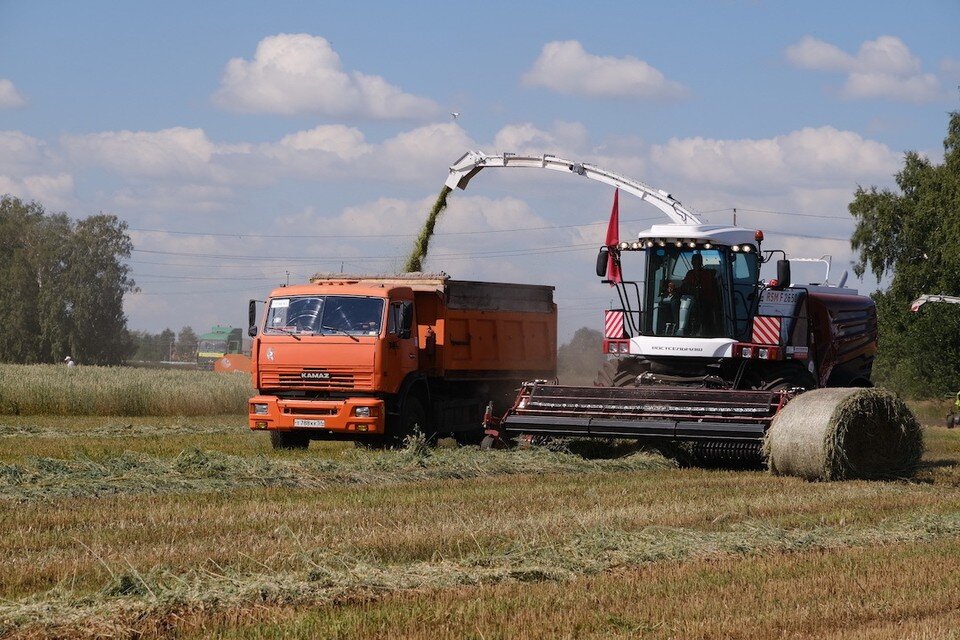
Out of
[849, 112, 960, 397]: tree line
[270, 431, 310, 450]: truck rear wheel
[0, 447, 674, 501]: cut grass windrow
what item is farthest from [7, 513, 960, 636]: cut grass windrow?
[849, 112, 960, 397]: tree line

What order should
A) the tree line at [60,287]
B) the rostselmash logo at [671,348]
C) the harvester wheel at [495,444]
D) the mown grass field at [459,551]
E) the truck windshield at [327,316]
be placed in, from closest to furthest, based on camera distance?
1. the mown grass field at [459,551]
2. the harvester wheel at [495,444]
3. the rostselmash logo at [671,348]
4. the truck windshield at [327,316]
5. the tree line at [60,287]

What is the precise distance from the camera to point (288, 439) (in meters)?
17.8

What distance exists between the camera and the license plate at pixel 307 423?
1698 cm

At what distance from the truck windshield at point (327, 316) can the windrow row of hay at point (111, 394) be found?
43.5 ft

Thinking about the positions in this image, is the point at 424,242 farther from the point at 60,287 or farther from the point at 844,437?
the point at 60,287

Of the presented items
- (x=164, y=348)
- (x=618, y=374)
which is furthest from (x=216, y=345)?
(x=618, y=374)

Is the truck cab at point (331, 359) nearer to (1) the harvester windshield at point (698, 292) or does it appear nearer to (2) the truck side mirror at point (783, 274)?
(1) the harvester windshield at point (698, 292)

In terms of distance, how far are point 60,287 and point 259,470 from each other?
223 feet

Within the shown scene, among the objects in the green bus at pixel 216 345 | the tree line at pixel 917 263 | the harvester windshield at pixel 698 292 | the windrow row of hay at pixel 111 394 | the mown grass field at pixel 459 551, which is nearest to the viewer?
the mown grass field at pixel 459 551

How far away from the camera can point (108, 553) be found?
26.6 feet

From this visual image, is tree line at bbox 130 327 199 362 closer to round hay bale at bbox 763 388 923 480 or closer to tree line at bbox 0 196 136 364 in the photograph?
tree line at bbox 0 196 136 364

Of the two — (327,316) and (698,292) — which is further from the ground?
(698,292)

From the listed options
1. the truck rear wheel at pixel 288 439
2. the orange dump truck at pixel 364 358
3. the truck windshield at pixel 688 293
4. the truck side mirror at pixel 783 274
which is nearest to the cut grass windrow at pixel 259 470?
the orange dump truck at pixel 364 358

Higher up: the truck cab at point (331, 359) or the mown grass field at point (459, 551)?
the truck cab at point (331, 359)
